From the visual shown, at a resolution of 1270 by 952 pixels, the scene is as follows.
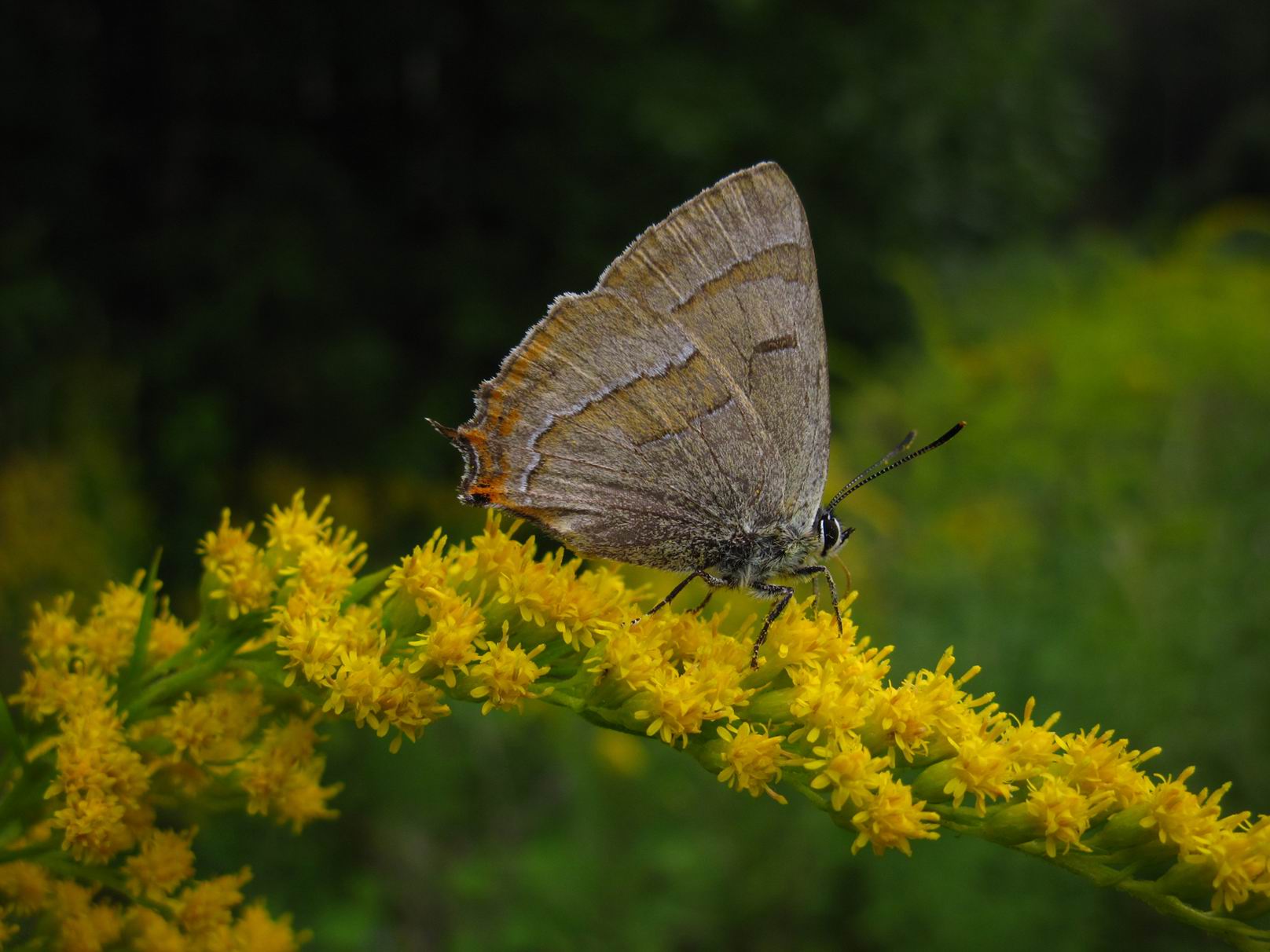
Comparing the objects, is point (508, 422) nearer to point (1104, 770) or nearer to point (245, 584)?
point (245, 584)

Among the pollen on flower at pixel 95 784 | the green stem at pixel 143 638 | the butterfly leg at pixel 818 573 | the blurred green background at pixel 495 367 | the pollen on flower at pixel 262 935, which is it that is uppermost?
the blurred green background at pixel 495 367

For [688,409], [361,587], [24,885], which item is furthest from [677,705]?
[24,885]

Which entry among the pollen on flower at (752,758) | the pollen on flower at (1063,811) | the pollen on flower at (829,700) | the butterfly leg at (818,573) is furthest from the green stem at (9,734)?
the pollen on flower at (1063,811)

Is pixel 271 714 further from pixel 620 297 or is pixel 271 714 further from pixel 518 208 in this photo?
pixel 518 208

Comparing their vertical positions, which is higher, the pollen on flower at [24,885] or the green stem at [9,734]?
the green stem at [9,734]

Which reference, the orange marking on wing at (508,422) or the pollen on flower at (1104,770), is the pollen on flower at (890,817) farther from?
the orange marking on wing at (508,422)

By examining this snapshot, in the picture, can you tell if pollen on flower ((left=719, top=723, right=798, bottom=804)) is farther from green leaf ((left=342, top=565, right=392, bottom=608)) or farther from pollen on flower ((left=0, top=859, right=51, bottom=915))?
pollen on flower ((left=0, top=859, right=51, bottom=915))
